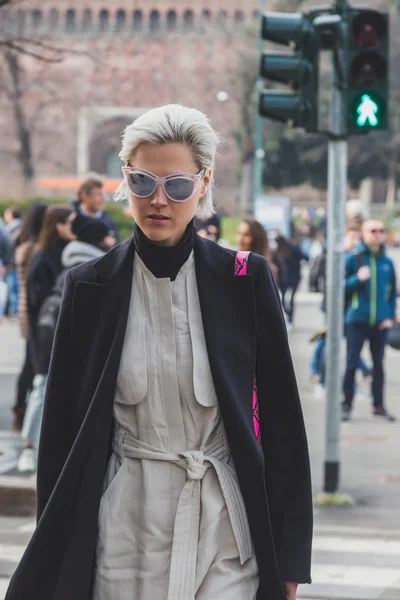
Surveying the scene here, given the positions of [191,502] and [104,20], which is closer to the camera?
[191,502]

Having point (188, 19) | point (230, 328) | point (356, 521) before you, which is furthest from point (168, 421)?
point (188, 19)

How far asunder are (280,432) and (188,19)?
66.2 m

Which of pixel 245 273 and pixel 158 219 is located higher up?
pixel 158 219

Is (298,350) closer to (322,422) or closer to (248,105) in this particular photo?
(322,422)

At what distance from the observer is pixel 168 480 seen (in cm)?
265

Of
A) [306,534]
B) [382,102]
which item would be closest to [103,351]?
[306,534]

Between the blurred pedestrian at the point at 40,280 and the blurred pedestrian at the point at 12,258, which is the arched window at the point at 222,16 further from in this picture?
the blurred pedestrian at the point at 40,280

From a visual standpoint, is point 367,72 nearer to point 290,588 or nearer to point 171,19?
point 290,588

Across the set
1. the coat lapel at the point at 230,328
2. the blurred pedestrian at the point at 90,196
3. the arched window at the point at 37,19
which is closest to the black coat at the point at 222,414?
the coat lapel at the point at 230,328

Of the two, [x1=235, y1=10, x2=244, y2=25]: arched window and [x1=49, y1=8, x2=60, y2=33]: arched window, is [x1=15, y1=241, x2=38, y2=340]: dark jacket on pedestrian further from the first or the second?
[x1=49, y1=8, x2=60, y2=33]: arched window

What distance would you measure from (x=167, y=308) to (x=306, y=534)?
57cm

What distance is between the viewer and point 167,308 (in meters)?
2.72

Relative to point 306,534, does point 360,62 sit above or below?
above

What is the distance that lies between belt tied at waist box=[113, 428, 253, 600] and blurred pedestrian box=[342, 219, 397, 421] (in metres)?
8.41
